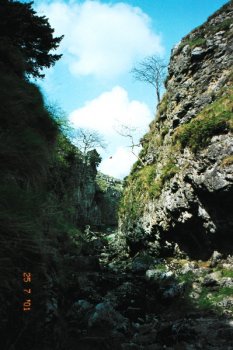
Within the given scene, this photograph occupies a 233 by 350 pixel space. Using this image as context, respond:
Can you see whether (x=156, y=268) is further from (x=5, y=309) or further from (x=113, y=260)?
(x=5, y=309)

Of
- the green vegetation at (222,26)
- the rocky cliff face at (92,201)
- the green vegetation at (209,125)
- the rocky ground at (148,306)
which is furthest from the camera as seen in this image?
the rocky cliff face at (92,201)

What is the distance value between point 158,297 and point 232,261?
3597 millimetres

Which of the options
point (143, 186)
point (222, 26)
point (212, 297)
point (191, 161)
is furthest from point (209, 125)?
point (222, 26)

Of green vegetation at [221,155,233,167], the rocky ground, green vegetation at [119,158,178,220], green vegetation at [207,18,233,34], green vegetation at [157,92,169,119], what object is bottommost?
the rocky ground

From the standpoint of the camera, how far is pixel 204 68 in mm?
21859

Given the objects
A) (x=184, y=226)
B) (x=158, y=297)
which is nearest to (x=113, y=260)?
(x=184, y=226)

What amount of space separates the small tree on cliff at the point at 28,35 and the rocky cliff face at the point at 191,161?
27.0 feet

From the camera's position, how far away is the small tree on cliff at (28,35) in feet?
30.9

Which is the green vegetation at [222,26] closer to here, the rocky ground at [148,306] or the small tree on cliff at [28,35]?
the small tree on cliff at [28,35]

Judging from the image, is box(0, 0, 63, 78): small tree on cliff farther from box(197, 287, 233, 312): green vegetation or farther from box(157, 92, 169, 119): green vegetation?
box(157, 92, 169, 119): green vegetation

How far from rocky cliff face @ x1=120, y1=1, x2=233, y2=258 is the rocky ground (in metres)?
1.44

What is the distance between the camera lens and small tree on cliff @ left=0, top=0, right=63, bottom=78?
9.43m
